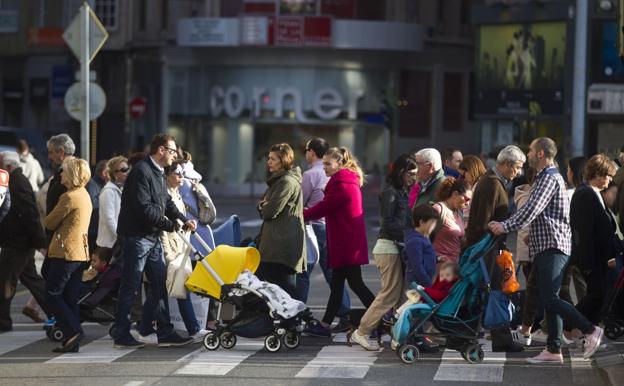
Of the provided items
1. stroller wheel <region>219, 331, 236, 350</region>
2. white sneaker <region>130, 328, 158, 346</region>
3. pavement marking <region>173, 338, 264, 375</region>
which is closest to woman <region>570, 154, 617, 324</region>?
pavement marking <region>173, 338, 264, 375</region>

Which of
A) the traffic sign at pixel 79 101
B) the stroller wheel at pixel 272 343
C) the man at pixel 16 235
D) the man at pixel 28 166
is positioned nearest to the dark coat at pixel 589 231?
the stroller wheel at pixel 272 343

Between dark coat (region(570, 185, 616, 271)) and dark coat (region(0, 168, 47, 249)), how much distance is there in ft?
16.7

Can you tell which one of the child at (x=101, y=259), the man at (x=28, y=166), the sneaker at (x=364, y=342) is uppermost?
the man at (x=28, y=166)

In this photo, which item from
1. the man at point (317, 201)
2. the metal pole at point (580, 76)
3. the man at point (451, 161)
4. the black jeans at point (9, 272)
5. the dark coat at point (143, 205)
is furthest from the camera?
the metal pole at point (580, 76)

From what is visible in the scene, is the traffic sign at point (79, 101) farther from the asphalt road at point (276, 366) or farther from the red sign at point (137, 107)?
the red sign at point (137, 107)

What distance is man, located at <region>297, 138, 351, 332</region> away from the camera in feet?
49.6

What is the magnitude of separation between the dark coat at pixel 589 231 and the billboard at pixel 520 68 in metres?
31.3

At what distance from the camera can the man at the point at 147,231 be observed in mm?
13547

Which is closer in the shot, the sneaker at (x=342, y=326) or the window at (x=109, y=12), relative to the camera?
the sneaker at (x=342, y=326)

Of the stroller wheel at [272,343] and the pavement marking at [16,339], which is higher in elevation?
the stroller wheel at [272,343]

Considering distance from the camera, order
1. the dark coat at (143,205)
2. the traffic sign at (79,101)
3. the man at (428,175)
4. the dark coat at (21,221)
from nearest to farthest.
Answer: the dark coat at (143,205) < the man at (428,175) < the dark coat at (21,221) < the traffic sign at (79,101)

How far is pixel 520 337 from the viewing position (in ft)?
47.9

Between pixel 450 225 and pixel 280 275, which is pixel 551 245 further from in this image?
pixel 280 275

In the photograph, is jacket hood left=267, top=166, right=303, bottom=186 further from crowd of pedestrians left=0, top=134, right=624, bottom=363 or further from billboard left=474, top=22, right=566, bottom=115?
billboard left=474, top=22, right=566, bottom=115
